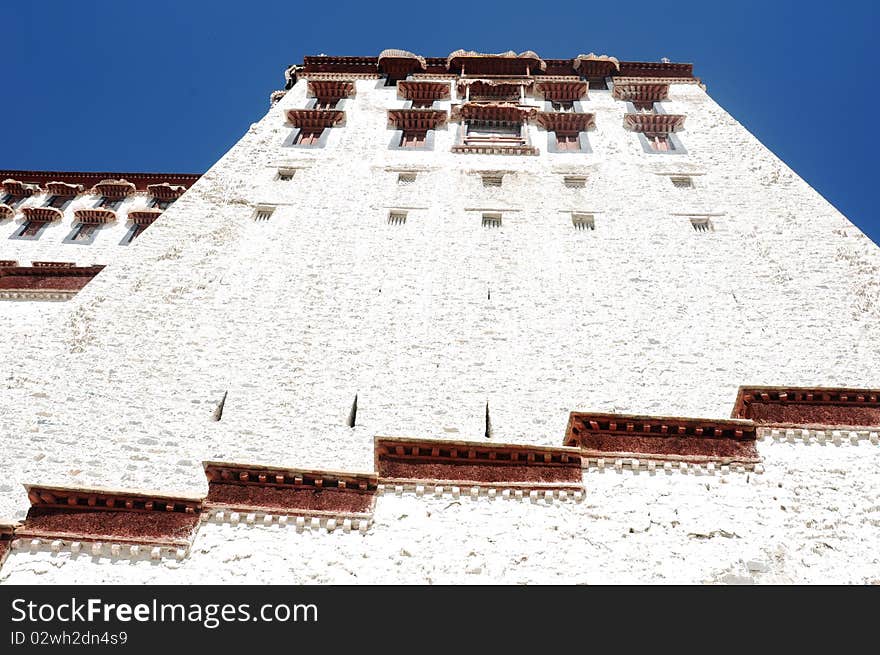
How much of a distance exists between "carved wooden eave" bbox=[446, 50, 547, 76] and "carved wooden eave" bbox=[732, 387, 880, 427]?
17654 millimetres

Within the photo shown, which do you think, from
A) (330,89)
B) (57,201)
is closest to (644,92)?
(330,89)

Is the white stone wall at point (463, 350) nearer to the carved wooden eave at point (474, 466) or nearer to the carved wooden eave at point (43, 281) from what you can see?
the carved wooden eave at point (474, 466)

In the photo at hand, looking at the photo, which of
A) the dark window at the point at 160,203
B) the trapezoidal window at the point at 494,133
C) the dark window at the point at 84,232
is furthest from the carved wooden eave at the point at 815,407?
the dark window at the point at 160,203

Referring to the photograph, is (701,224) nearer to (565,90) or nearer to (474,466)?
(565,90)

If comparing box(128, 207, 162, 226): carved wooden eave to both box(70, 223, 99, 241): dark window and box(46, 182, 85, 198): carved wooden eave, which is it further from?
box(46, 182, 85, 198): carved wooden eave

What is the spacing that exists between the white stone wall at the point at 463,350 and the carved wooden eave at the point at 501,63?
280 inches

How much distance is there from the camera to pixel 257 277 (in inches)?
513

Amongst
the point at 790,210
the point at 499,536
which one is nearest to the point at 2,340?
the point at 499,536

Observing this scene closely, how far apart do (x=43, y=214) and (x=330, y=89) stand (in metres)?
9.67

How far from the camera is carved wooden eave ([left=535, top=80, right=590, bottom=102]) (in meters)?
21.6

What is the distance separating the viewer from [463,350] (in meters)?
11.5

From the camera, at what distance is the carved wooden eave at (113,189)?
23.2 meters
